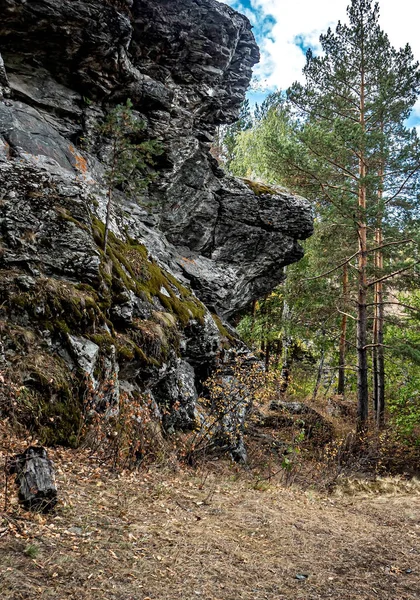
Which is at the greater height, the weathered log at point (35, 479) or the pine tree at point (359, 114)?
the pine tree at point (359, 114)

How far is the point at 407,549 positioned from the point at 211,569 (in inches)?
122

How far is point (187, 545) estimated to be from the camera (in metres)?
4.19

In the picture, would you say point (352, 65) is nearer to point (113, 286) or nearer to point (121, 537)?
point (113, 286)

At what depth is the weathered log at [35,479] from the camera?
3824mm

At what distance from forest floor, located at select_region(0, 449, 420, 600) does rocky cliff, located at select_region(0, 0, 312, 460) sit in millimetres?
1509

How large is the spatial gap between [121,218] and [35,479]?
8.62 m

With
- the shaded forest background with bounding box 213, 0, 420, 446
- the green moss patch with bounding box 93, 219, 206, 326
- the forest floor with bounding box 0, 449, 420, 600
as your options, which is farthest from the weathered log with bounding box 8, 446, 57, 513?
the shaded forest background with bounding box 213, 0, 420, 446

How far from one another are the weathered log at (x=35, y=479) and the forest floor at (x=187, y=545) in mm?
109

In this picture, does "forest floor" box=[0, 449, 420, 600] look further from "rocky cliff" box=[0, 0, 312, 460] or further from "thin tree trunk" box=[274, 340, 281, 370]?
"thin tree trunk" box=[274, 340, 281, 370]

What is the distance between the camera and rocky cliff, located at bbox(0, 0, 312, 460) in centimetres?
638

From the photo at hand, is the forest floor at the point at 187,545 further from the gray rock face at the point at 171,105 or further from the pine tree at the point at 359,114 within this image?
the pine tree at the point at 359,114

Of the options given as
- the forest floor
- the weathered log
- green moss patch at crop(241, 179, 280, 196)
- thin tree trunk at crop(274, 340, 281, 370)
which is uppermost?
green moss patch at crop(241, 179, 280, 196)

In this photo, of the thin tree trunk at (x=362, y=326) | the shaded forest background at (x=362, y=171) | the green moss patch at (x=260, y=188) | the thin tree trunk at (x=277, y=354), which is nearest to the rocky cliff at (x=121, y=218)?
the green moss patch at (x=260, y=188)

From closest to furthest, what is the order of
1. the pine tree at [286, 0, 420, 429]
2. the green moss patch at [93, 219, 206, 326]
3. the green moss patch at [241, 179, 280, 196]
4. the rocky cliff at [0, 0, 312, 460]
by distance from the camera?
the rocky cliff at [0, 0, 312, 460], the green moss patch at [93, 219, 206, 326], the pine tree at [286, 0, 420, 429], the green moss patch at [241, 179, 280, 196]
